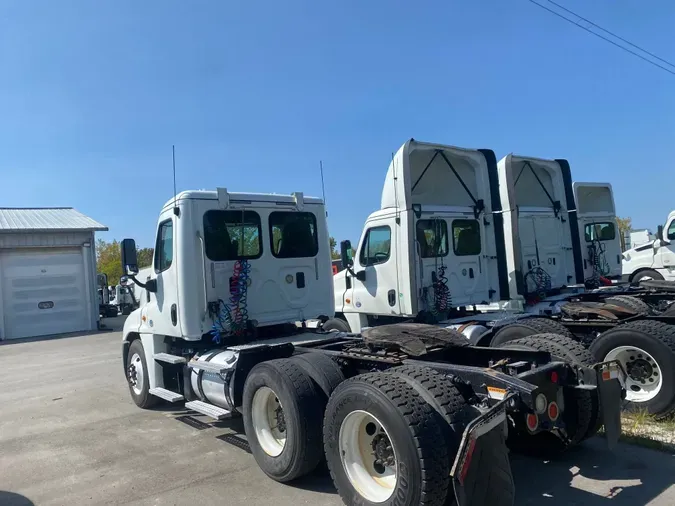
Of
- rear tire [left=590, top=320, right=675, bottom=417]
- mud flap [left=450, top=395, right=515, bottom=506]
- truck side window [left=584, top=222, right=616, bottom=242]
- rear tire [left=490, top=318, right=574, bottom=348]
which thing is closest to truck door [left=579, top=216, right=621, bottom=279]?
truck side window [left=584, top=222, right=616, bottom=242]

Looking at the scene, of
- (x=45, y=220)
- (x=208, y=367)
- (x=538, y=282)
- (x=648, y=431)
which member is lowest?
(x=648, y=431)

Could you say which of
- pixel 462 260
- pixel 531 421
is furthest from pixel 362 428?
pixel 462 260

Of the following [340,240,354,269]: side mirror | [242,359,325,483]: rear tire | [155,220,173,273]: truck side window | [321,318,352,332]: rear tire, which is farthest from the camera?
[321,318,352,332]: rear tire

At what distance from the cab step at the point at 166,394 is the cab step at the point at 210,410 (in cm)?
43

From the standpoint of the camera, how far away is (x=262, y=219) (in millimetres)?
7367

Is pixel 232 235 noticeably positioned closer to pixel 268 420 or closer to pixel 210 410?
pixel 210 410

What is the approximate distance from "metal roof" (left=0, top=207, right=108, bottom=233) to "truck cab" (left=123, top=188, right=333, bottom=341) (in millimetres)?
16945

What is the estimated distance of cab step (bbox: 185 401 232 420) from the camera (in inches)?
236

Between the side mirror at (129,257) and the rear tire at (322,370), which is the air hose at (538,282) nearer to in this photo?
the rear tire at (322,370)

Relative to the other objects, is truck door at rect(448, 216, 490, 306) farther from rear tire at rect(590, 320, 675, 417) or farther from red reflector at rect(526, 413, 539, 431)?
red reflector at rect(526, 413, 539, 431)

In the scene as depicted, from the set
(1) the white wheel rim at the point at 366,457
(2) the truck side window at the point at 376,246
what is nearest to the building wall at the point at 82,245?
(2) the truck side window at the point at 376,246

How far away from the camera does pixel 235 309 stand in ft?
22.8

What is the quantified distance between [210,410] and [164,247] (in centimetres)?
Answer: 234

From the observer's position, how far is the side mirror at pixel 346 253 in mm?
9430
